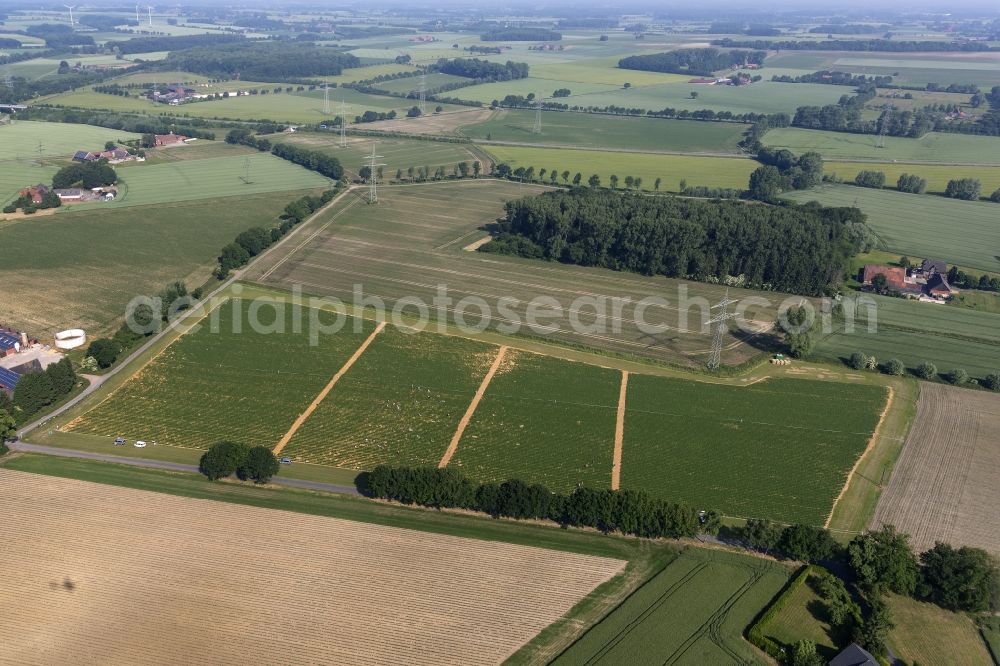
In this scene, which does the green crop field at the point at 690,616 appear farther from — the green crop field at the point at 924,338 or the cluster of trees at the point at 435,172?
the cluster of trees at the point at 435,172

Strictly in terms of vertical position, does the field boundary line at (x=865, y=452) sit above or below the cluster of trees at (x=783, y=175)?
below

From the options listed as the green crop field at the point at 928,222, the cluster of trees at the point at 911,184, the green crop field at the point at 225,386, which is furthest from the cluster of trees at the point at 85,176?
the cluster of trees at the point at 911,184

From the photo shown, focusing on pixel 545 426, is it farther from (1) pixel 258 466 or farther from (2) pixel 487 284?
(2) pixel 487 284

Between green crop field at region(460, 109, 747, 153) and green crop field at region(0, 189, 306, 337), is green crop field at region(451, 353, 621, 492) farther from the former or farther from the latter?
green crop field at region(460, 109, 747, 153)

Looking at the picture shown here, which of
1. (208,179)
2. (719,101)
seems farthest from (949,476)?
(719,101)

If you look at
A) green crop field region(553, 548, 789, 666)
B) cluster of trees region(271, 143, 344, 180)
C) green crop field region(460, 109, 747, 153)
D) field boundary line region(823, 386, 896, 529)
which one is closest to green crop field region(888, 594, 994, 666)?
green crop field region(553, 548, 789, 666)

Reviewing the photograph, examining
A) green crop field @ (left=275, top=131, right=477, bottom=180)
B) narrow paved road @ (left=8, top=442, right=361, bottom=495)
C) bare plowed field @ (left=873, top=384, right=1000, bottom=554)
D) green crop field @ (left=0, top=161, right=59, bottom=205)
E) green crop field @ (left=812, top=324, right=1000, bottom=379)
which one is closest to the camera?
bare plowed field @ (left=873, top=384, right=1000, bottom=554)
